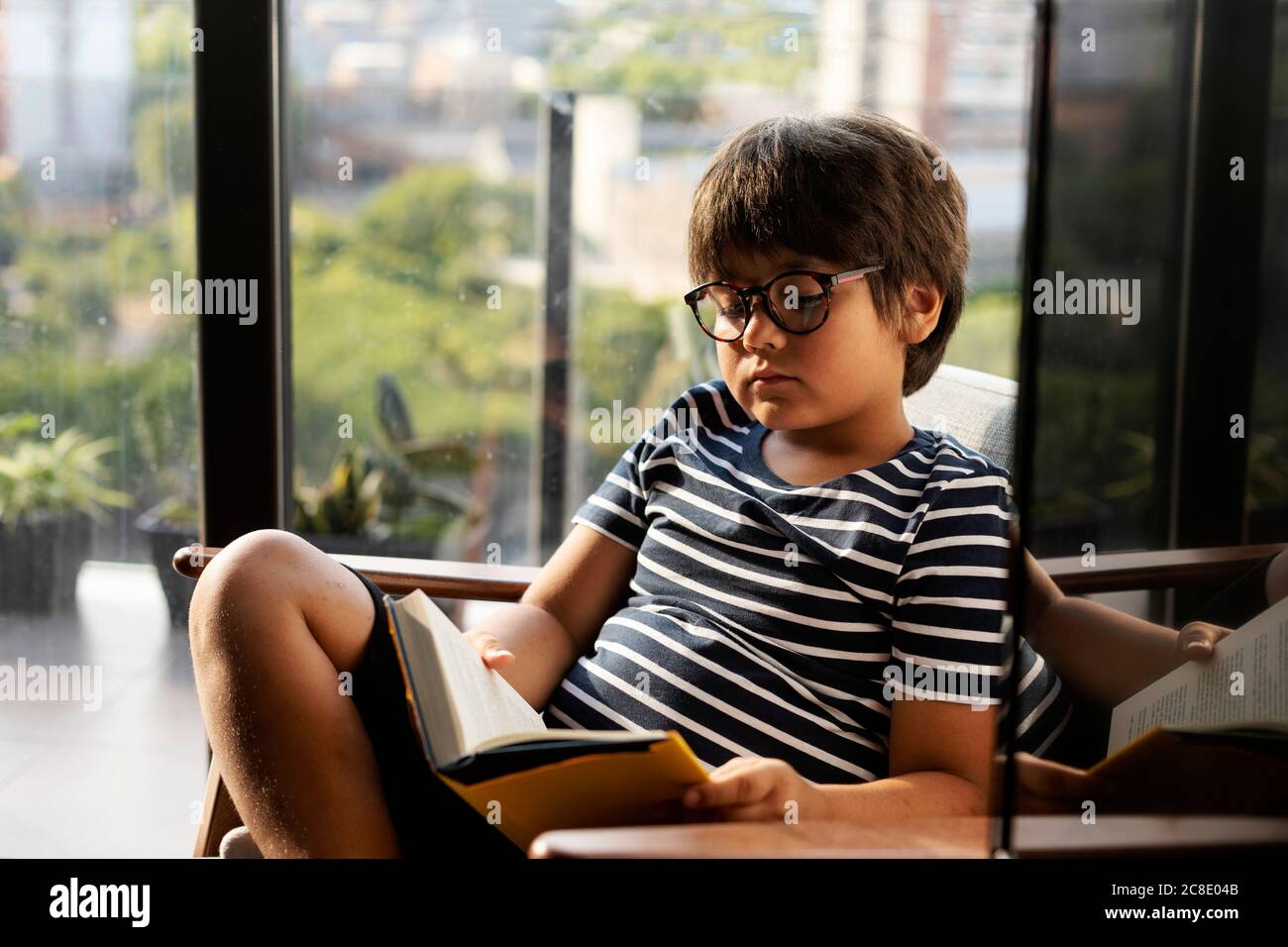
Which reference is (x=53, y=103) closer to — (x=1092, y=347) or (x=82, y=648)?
(x=82, y=648)

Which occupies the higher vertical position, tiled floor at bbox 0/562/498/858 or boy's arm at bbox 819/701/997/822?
boy's arm at bbox 819/701/997/822

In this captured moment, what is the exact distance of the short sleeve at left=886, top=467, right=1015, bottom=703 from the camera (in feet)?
3.76

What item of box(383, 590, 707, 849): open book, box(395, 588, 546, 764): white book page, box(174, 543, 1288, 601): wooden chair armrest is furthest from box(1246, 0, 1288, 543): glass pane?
box(395, 588, 546, 764): white book page

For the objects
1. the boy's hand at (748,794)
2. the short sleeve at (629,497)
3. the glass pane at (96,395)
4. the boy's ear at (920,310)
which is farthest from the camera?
the glass pane at (96,395)

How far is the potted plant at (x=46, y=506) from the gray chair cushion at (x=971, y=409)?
1.64 metres

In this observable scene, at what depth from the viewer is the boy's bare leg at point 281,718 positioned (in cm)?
105

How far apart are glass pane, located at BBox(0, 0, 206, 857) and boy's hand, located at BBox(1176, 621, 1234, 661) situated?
178 centimetres

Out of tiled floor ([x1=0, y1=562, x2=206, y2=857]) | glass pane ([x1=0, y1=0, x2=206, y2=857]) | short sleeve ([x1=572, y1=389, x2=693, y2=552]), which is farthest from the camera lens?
glass pane ([x1=0, y1=0, x2=206, y2=857])

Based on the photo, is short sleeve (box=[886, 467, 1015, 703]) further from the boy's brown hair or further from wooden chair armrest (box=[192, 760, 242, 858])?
wooden chair armrest (box=[192, 760, 242, 858])

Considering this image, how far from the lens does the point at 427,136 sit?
311cm

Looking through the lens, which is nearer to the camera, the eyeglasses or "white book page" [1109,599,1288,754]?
"white book page" [1109,599,1288,754]

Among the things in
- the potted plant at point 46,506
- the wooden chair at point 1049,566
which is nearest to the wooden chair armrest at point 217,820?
the wooden chair at point 1049,566

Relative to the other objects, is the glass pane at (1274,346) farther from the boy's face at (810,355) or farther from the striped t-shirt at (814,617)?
the boy's face at (810,355)

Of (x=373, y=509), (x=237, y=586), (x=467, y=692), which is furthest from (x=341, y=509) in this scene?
(x=467, y=692)
